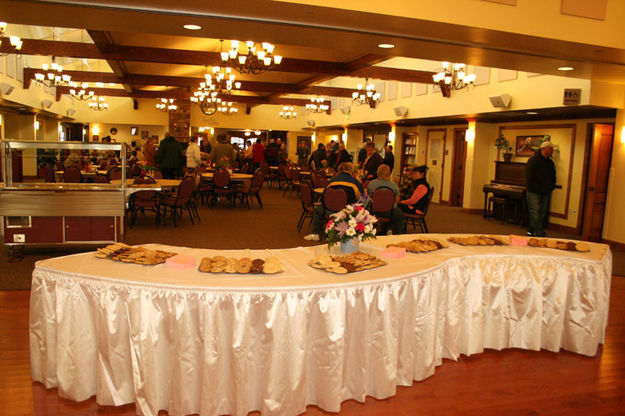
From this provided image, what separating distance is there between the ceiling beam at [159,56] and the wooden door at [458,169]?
2417 millimetres

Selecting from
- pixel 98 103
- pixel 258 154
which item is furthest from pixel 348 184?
pixel 98 103

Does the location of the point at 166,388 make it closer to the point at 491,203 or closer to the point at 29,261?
the point at 29,261

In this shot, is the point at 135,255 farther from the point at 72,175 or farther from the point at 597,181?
the point at 597,181

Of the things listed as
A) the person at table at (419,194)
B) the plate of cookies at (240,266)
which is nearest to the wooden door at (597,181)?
the person at table at (419,194)

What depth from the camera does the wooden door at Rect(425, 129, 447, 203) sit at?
44.4 ft

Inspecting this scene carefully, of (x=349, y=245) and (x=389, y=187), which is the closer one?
(x=349, y=245)

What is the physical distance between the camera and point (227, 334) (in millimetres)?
2432

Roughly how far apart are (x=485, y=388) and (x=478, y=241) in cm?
119

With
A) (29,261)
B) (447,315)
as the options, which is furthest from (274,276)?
(29,261)

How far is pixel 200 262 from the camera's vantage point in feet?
9.38

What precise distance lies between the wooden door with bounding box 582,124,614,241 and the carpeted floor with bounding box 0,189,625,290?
37 centimetres

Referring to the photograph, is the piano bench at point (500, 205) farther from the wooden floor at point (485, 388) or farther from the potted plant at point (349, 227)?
the potted plant at point (349, 227)

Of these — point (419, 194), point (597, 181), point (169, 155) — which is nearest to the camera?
point (419, 194)

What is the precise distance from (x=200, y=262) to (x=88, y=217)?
11.3 feet
